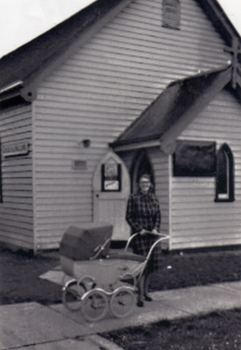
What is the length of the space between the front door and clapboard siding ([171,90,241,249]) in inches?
63.3

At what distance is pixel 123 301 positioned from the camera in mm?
6562

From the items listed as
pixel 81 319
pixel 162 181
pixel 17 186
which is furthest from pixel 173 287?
pixel 17 186

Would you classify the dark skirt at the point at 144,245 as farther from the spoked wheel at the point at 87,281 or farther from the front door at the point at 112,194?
the front door at the point at 112,194

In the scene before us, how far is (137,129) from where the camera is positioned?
12992mm

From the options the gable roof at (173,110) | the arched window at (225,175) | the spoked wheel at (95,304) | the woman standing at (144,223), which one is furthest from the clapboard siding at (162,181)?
the spoked wheel at (95,304)

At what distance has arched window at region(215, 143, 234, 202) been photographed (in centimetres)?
1282

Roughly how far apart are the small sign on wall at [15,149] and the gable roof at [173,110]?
2.35 metres

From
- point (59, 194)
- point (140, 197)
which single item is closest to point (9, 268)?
point (59, 194)

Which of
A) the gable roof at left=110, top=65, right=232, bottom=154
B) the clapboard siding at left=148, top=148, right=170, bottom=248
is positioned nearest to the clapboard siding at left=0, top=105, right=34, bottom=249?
the gable roof at left=110, top=65, right=232, bottom=154

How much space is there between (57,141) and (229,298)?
651 cm

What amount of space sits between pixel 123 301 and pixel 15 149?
723 centimetres

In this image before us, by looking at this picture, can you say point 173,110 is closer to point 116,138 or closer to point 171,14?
point 116,138

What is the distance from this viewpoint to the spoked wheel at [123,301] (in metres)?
6.35

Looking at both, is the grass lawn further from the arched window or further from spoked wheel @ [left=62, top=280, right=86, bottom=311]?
the arched window
